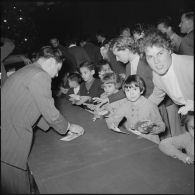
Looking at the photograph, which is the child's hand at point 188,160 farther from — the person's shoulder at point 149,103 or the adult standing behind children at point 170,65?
the person's shoulder at point 149,103

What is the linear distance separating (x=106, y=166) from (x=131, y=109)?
1027 millimetres

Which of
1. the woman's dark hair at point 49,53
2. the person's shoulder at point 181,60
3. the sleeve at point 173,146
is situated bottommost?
the sleeve at point 173,146

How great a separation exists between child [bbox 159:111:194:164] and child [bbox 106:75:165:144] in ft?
1.86

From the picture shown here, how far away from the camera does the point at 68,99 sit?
427cm

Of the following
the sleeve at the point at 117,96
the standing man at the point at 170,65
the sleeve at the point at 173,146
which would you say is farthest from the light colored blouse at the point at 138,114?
the sleeve at the point at 173,146

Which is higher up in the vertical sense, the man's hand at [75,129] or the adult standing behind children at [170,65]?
the adult standing behind children at [170,65]

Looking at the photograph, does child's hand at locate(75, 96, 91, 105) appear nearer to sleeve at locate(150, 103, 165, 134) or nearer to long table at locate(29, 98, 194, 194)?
long table at locate(29, 98, 194, 194)

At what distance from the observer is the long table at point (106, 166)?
168cm

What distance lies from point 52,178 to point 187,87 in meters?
1.20

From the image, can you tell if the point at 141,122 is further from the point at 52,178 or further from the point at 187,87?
the point at 52,178

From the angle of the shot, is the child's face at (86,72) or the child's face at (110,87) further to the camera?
the child's face at (86,72)

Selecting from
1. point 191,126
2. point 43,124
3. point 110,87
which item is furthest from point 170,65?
point 43,124

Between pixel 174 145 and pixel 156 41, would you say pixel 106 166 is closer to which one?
pixel 174 145

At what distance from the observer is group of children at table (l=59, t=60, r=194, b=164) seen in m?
2.04
